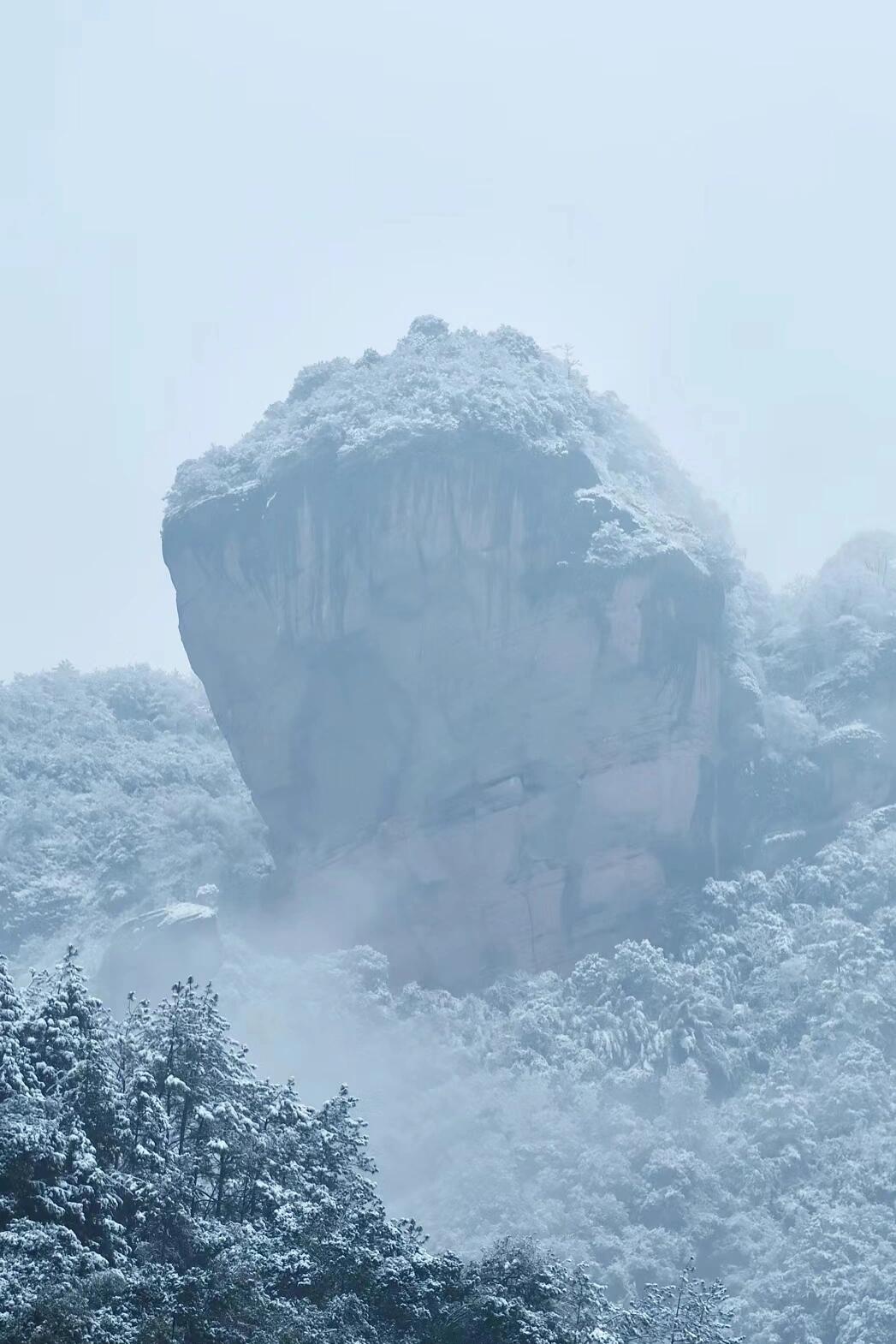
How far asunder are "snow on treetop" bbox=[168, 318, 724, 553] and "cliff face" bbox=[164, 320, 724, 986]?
0.62 ft

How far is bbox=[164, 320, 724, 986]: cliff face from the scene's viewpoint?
73.4 meters

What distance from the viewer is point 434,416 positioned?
252 feet

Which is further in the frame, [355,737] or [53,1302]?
[355,737]

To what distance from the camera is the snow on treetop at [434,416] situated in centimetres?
7706

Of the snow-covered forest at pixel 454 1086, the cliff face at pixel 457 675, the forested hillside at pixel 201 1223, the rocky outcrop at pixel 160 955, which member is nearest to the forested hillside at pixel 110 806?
the snow-covered forest at pixel 454 1086

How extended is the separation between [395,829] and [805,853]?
15229 mm

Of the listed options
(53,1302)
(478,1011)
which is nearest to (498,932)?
(478,1011)

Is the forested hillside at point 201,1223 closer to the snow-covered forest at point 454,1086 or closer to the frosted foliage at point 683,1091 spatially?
the snow-covered forest at point 454,1086

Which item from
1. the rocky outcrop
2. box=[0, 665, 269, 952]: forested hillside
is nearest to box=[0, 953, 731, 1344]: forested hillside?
the rocky outcrop

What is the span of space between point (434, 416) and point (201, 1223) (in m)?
45.2

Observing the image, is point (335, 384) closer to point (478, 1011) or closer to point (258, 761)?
point (258, 761)

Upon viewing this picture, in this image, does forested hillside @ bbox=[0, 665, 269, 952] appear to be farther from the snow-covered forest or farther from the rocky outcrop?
the rocky outcrop

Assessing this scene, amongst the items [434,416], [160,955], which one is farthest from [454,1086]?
[434,416]

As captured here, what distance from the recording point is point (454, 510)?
2980 inches
